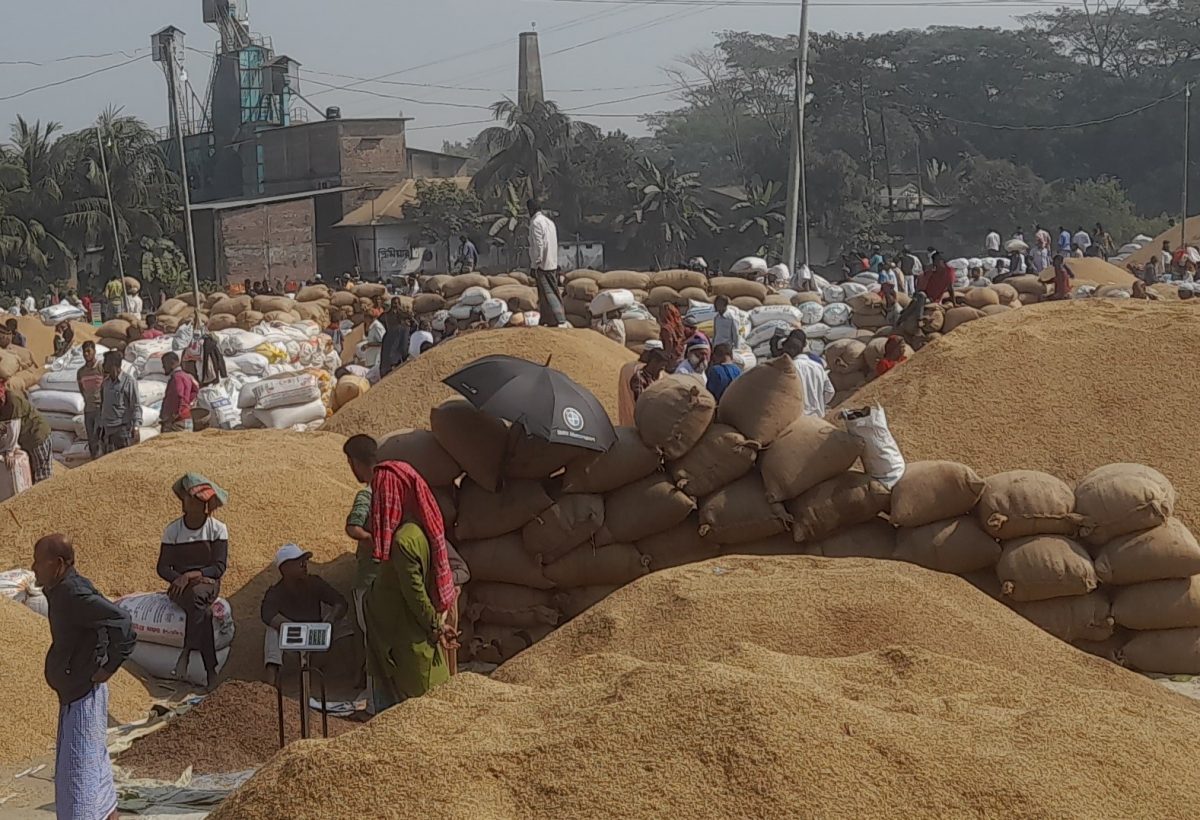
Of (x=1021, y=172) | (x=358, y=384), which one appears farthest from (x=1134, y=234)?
(x=358, y=384)

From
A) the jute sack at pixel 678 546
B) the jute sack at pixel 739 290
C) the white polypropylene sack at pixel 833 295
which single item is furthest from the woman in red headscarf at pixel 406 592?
the white polypropylene sack at pixel 833 295

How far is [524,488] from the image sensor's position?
718 centimetres

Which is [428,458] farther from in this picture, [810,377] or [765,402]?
[810,377]

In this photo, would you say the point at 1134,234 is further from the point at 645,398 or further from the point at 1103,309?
the point at 645,398

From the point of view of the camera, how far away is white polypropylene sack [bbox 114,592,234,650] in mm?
7340

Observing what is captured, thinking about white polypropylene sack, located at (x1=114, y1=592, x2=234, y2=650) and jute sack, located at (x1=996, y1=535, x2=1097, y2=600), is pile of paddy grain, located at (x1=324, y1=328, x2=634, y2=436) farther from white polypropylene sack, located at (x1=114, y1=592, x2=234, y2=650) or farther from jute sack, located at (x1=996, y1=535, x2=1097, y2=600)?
jute sack, located at (x1=996, y1=535, x2=1097, y2=600)

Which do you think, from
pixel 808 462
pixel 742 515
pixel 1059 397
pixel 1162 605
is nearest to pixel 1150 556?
pixel 1162 605

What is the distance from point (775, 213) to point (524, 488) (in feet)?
113

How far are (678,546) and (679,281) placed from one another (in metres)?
12.6

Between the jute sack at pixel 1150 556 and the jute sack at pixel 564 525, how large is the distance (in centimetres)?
243

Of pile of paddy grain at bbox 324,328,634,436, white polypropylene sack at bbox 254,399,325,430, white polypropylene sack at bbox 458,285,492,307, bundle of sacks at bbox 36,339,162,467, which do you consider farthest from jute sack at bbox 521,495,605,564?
white polypropylene sack at bbox 458,285,492,307

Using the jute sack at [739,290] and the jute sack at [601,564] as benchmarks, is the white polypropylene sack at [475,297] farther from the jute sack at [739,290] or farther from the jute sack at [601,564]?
the jute sack at [601,564]

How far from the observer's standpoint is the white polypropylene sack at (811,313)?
18031 millimetres

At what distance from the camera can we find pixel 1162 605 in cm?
660
